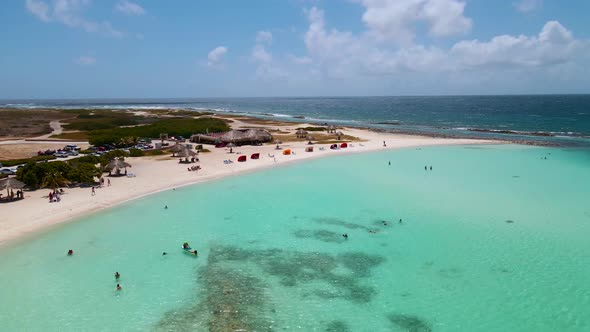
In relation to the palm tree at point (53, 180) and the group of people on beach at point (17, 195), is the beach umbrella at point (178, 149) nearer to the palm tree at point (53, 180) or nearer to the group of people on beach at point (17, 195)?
the palm tree at point (53, 180)

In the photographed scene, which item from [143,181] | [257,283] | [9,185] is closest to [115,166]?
[143,181]

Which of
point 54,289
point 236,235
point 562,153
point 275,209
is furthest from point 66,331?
point 562,153

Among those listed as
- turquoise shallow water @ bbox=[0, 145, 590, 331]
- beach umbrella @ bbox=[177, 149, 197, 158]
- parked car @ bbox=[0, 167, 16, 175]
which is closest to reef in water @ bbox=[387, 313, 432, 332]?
turquoise shallow water @ bbox=[0, 145, 590, 331]

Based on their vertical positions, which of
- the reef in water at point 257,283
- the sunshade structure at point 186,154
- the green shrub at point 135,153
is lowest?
the reef in water at point 257,283

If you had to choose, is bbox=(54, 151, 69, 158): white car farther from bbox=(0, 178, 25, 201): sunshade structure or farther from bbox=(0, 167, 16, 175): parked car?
bbox=(0, 178, 25, 201): sunshade structure

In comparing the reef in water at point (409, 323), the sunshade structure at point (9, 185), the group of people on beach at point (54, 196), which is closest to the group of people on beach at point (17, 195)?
the sunshade structure at point (9, 185)

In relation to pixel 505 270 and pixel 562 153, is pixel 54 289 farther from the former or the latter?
pixel 562 153

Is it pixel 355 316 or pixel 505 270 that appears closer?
pixel 355 316
